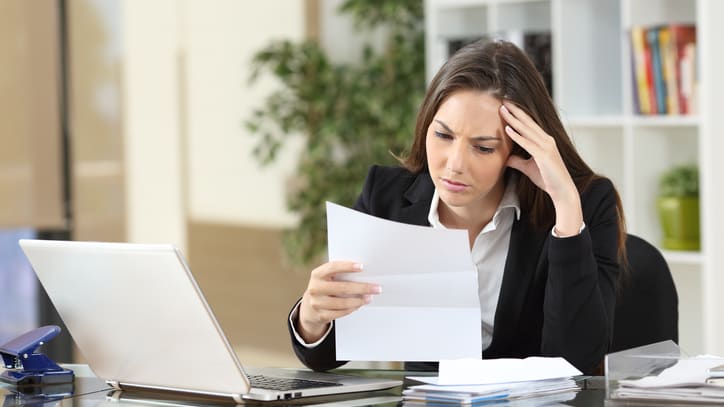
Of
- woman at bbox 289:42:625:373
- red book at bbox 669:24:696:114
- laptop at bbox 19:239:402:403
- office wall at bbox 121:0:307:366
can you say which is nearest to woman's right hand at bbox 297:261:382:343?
woman at bbox 289:42:625:373

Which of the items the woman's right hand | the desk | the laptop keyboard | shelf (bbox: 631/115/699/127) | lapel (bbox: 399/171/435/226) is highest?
shelf (bbox: 631/115/699/127)

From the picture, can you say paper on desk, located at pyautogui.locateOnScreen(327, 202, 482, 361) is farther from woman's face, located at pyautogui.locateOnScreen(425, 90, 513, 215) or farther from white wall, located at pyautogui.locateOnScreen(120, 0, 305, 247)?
white wall, located at pyautogui.locateOnScreen(120, 0, 305, 247)

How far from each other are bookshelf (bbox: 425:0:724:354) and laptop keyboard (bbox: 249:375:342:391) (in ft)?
6.19

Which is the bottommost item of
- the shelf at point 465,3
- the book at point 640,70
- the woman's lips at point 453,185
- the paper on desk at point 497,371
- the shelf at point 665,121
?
the paper on desk at point 497,371

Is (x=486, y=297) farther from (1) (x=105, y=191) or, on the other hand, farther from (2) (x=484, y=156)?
(1) (x=105, y=191)

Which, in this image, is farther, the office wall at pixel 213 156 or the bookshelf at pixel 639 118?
the office wall at pixel 213 156

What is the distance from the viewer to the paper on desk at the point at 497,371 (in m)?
1.70

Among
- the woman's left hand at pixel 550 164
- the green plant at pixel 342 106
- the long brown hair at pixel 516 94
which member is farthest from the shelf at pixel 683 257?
the woman's left hand at pixel 550 164

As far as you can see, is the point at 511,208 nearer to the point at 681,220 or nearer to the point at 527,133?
the point at 527,133

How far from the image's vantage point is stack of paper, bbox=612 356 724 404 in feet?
5.12

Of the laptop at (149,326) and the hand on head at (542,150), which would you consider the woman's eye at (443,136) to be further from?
the laptop at (149,326)

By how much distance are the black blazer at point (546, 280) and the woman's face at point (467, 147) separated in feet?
0.57

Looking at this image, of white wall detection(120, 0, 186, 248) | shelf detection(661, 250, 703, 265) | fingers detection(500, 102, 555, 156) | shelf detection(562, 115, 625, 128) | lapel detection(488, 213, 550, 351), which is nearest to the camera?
fingers detection(500, 102, 555, 156)

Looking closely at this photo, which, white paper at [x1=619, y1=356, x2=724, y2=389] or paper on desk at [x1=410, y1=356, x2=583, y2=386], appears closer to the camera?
white paper at [x1=619, y1=356, x2=724, y2=389]
